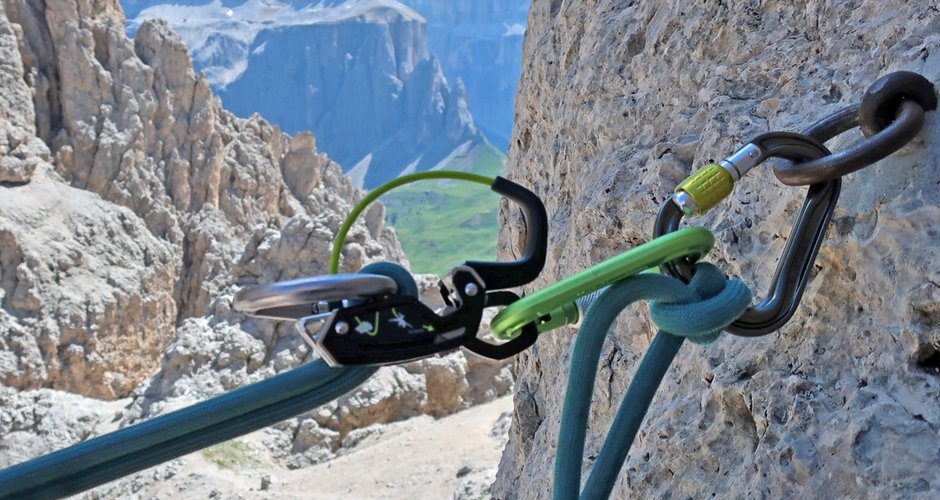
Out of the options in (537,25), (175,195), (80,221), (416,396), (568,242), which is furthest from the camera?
(175,195)

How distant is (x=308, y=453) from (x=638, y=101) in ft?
32.3

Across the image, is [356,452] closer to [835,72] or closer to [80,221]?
[835,72]

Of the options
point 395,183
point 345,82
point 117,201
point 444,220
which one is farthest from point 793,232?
point 345,82

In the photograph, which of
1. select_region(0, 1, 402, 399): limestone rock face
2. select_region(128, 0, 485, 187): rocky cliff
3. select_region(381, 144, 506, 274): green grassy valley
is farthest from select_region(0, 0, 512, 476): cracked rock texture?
select_region(128, 0, 485, 187): rocky cliff

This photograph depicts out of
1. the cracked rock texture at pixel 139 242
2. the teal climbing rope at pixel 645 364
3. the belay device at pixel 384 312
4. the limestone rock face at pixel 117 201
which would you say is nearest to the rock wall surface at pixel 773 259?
the teal climbing rope at pixel 645 364

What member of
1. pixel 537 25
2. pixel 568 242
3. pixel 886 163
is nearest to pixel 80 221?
pixel 537 25

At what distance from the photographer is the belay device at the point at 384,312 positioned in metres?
1.06

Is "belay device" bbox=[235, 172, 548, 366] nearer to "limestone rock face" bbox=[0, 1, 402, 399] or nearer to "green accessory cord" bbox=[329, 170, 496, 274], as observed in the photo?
"green accessory cord" bbox=[329, 170, 496, 274]

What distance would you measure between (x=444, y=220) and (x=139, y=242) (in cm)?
5066

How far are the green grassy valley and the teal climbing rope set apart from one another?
60.2 metres

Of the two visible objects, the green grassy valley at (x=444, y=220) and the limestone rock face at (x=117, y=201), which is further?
the green grassy valley at (x=444, y=220)

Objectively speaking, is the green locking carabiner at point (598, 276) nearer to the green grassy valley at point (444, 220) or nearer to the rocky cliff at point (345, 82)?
the green grassy valley at point (444, 220)

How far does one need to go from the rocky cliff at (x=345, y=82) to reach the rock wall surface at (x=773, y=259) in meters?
93.4

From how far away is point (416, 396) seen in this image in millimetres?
12445
